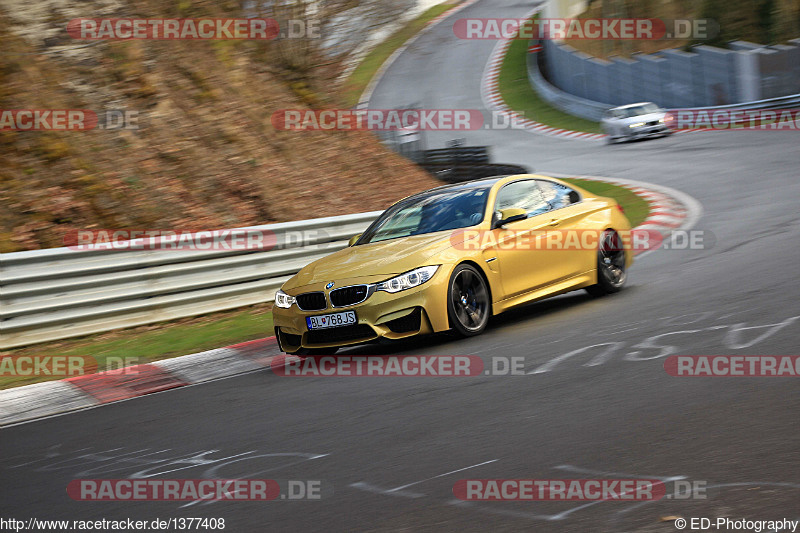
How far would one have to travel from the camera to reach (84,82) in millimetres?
16594

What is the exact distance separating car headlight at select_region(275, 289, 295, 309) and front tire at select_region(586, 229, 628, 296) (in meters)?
3.33

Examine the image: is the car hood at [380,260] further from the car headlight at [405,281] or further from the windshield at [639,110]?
the windshield at [639,110]

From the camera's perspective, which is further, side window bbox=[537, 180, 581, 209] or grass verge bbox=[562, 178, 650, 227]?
grass verge bbox=[562, 178, 650, 227]

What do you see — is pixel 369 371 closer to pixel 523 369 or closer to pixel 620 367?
pixel 523 369

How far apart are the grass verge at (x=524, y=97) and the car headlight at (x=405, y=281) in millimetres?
31666

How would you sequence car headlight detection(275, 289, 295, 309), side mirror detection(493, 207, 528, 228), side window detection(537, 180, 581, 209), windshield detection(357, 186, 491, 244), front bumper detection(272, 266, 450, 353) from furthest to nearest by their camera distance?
side window detection(537, 180, 581, 209)
windshield detection(357, 186, 491, 244)
side mirror detection(493, 207, 528, 228)
car headlight detection(275, 289, 295, 309)
front bumper detection(272, 266, 450, 353)

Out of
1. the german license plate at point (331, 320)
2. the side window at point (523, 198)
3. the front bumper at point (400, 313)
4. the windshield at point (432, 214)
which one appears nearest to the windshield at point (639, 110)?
the side window at point (523, 198)

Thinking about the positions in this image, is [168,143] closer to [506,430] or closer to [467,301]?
[467,301]

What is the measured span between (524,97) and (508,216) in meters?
40.6

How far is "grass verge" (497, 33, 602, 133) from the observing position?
4175 cm

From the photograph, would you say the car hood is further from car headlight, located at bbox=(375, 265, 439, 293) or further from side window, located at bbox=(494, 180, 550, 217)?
side window, located at bbox=(494, 180, 550, 217)

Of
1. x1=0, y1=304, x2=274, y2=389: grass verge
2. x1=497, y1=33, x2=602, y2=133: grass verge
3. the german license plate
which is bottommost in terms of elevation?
x1=497, y1=33, x2=602, y2=133: grass verge

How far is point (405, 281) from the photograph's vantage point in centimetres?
855

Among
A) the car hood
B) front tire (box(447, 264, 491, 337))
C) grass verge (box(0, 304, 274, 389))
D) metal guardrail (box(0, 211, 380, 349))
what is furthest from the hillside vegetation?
front tire (box(447, 264, 491, 337))
